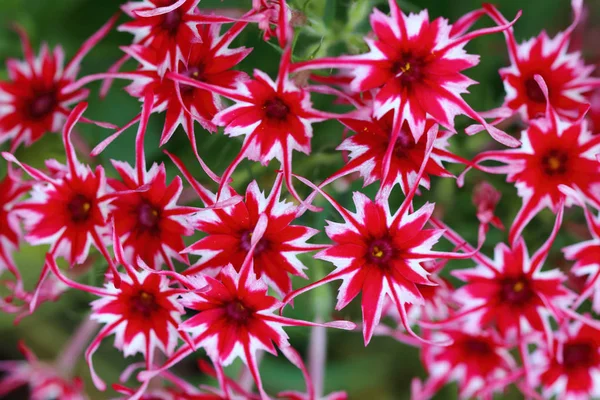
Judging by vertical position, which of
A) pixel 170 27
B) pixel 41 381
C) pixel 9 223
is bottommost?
pixel 41 381

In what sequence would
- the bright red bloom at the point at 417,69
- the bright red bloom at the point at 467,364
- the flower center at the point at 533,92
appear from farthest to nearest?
the bright red bloom at the point at 467,364
the flower center at the point at 533,92
the bright red bloom at the point at 417,69

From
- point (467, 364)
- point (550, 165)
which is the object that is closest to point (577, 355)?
point (467, 364)

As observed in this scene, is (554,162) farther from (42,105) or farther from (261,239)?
(42,105)

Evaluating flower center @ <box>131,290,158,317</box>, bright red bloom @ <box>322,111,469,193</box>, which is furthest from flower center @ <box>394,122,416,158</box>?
flower center @ <box>131,290,158,317</box>

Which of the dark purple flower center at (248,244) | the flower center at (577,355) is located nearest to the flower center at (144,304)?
the dark purple flower center at (248,244)

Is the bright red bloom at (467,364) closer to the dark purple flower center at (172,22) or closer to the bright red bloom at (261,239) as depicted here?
the bright red bloom at (261,239)

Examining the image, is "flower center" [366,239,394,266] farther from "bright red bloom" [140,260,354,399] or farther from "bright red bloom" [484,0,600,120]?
"bright red bloom" [484,0,600,120]
